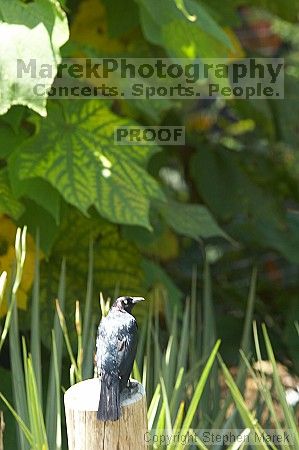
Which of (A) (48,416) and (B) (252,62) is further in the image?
(B) (252,62)

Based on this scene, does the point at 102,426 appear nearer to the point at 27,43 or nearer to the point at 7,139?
the point at 27,43

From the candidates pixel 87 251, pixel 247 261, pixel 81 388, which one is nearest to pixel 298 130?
pixel 247 261

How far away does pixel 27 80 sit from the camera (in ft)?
3.78

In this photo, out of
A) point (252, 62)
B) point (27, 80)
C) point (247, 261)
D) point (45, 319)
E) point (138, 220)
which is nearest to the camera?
point (27, 80)

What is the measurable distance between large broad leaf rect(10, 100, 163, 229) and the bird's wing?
1.33ft

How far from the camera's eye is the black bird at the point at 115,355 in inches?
34.6

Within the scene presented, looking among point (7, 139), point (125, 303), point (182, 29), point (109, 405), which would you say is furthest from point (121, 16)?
point (109, 405)

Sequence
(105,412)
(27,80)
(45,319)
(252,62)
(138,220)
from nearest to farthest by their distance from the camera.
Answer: (105,412) < (27,80) < (138,220) < (45,319) < (252,62)

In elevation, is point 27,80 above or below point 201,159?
below

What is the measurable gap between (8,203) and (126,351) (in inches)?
20.4

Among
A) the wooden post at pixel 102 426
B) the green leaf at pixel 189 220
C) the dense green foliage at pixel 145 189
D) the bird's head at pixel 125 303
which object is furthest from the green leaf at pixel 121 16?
the wooden post at pixel 102 426

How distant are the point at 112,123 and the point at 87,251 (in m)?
0.28

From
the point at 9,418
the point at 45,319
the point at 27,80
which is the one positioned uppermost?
the point at 27,80

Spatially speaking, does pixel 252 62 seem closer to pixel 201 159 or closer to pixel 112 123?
pixel 201 159
